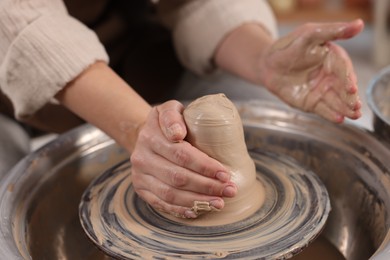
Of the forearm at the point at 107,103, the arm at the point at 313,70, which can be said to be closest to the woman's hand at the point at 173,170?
the forearm at the point at 107,103

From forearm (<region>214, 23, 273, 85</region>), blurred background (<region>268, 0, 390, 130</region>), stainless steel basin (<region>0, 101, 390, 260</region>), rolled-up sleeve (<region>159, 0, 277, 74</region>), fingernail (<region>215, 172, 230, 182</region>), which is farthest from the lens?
blurred background (<region>268, 0, 390, 130</region>)

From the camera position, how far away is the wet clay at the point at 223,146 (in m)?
0.90

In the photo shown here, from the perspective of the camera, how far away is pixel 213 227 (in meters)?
0.91

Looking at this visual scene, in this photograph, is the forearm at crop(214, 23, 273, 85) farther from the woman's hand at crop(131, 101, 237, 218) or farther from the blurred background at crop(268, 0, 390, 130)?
the blurred background at crop(268, 0, 390, 130)

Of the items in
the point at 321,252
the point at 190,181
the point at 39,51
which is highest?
the point at 39,51

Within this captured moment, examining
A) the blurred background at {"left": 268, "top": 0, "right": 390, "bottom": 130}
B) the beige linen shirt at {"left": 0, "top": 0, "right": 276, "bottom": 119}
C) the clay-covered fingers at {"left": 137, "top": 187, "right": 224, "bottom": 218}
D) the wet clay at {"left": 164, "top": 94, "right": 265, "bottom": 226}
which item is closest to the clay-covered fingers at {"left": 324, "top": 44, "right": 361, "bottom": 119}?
the wet clay at {"left": 164, "top": 94, "right": 265, "bottom": 226}

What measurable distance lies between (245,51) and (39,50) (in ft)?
1.74

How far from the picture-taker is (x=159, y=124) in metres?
0.91

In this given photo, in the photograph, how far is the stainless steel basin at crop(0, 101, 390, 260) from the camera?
103cm

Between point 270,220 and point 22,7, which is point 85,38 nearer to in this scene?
point 22,7

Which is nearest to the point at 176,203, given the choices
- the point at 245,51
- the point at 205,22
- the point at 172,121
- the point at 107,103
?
the point at 172,121

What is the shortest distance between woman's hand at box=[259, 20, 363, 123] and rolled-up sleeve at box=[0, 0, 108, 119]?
A: 40 centimetres

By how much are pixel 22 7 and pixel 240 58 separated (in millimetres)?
554

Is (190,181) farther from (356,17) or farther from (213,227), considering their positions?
(356,17)
